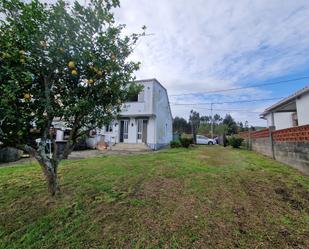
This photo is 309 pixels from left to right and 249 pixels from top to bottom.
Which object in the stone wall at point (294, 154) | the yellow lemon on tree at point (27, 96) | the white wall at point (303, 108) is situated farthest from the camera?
the white wall at point (303, 108)

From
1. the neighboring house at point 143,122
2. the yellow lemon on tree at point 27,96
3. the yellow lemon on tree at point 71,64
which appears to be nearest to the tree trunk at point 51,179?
the yellow lemon on tree at point 27,96

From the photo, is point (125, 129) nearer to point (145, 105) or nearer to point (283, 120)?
point (145, 105)

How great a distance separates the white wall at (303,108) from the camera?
980 centimetres

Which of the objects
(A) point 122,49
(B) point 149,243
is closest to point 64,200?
(B) point 149,243

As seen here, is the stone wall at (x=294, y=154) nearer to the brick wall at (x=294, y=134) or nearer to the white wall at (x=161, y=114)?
the brick wall at (x=294, y=134)

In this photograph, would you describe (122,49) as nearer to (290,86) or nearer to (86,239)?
(86,239)

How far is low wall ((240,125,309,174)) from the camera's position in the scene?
220 inches

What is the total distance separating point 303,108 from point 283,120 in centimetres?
611

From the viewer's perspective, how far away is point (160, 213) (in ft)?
10.7

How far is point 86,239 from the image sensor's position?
2.69 m

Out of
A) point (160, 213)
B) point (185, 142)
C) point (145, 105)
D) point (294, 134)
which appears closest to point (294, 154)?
point (294, 134)

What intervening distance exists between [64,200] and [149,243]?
2.28 meters

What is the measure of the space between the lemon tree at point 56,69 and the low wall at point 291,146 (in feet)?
18.5

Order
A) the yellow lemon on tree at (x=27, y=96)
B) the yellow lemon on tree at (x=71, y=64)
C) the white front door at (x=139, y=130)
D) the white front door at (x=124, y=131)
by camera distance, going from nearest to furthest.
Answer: the yellow lemon on tree at (x=27, y=96)
the yellow lemon on tree at (x=71, y=64)
the white front door at (x=139, y=130)
the white front door at (x=124, y=131)
